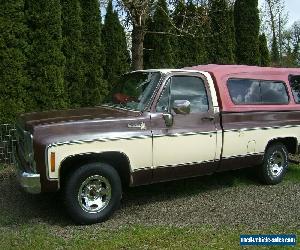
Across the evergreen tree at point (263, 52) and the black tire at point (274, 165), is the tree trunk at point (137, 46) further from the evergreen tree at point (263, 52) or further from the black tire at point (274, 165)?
the evergreen tree at point (263, 52)

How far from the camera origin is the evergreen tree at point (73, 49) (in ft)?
35.2

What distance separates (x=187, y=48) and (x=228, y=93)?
798cm

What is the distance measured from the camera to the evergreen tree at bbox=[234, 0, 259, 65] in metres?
16.8

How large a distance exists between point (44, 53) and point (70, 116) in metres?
4.19

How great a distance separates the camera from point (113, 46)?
41.7 ft

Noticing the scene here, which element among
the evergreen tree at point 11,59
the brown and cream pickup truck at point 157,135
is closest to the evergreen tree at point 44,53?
the evergreen tree at point 11,59

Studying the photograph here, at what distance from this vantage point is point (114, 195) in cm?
589

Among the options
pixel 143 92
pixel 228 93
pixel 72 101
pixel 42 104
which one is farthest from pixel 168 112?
pixel 72 101

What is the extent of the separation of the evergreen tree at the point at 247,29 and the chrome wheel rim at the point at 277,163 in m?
9.55

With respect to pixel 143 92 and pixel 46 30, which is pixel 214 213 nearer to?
pixel 143 92

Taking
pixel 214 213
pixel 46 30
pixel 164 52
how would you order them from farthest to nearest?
1. pixel 164 52
2. pixel 46 30
3. pixel 214 213

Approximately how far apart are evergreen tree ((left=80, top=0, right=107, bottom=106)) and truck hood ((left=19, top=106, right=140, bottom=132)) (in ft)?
15.9

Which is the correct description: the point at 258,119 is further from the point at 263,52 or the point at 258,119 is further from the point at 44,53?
the point at 263,52

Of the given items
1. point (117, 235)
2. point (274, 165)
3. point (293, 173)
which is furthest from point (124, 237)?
point (293, 173)
